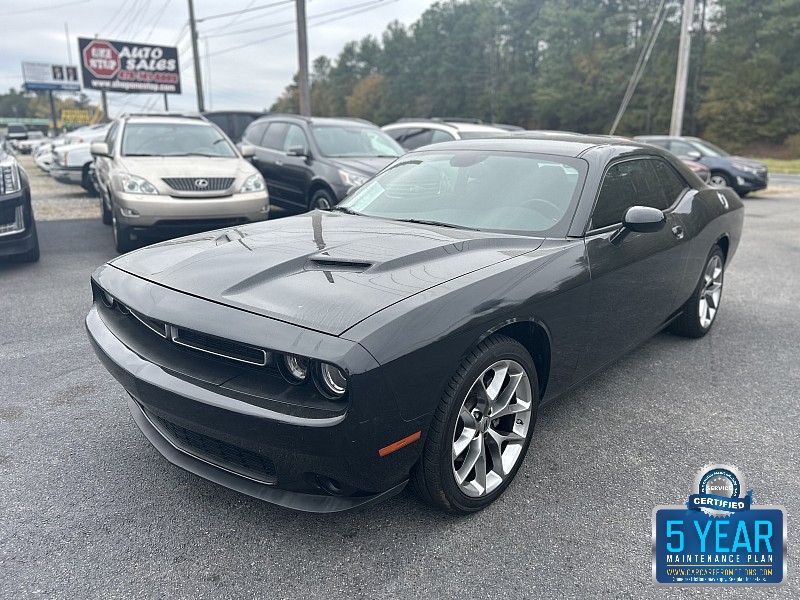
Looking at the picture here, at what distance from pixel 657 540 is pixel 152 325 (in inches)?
85.9

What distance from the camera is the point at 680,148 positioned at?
16016mm

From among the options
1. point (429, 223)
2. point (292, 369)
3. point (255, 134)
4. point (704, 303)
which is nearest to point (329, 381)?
point (292, 369)

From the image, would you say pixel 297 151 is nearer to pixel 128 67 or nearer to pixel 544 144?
pixel 544 144

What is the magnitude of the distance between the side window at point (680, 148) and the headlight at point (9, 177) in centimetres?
1432

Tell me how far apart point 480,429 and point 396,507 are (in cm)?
50

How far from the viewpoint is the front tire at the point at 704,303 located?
465 cm

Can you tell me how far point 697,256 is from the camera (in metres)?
4.42

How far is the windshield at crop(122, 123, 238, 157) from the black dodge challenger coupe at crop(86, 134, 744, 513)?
5188 millimetres

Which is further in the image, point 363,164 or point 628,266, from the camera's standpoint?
point 363,164

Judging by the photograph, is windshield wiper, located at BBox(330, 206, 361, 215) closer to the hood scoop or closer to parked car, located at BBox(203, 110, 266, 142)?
the hood scoop

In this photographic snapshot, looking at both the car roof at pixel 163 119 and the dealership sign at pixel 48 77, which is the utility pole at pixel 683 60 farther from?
the dealership sign at pixel 48 77

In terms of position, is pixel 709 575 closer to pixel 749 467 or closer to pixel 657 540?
pixel 657 540

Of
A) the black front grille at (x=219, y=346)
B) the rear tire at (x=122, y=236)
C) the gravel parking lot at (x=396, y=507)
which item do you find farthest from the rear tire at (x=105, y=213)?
the black front grille at (x=219, y=346)

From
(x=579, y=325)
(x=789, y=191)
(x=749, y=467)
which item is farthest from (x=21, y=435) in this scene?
(x=789, y=191)
